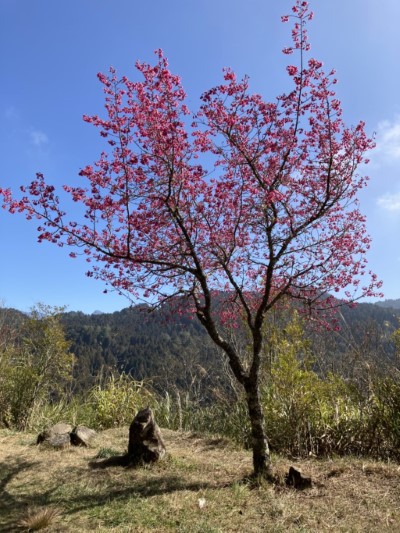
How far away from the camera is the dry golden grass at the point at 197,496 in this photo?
3.48 meters

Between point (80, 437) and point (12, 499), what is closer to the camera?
point (12, 499)

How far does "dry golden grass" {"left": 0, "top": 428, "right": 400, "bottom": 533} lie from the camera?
348cm

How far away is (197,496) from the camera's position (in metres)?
4.08

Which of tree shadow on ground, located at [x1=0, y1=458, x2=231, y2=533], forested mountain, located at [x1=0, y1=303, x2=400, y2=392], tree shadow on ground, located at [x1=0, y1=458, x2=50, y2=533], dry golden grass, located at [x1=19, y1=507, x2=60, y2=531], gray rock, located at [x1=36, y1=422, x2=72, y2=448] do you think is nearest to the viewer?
dry golden grass, located at [x1=19, y1=507, x2=60, y2=531]

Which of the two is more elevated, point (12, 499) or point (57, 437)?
point (57, 437)

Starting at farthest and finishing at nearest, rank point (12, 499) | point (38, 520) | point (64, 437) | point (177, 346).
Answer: point (177, 346)
point (64, 437)
point (12, 499)
point (38, 520)

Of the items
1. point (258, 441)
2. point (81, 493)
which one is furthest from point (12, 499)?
point (258, 441)

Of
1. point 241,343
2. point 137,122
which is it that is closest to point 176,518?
point 137,122

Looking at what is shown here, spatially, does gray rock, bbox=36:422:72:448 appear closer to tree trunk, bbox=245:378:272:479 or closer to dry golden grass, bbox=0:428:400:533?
dry golden grass, bbox=0:428:400:533

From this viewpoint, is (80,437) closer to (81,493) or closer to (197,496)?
(81,493)

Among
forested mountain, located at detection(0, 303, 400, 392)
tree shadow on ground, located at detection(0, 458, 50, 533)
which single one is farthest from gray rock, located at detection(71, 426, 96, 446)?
forested mountain, located at detection(0, 303, 400, 392)

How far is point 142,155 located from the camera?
429 centimetres

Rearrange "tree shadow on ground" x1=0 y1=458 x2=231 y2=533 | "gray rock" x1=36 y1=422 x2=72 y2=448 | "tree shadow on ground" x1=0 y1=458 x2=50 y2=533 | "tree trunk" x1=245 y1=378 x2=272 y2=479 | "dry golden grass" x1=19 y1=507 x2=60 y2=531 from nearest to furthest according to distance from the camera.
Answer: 1. "dry golden grass" x1=19 y1=507 x2=60 y2=531
2. "tree shadow on ground" x1=0 y1=458 x2=50 y2=533
3. "tree shadow on ground" x1=0 y1=458 x2=231 y2=533
4. "tree trunk" x1=245 y1=378 x2=272 y2=479
5. "gray rock" x1=36 y1=422 x2=72 y2=448

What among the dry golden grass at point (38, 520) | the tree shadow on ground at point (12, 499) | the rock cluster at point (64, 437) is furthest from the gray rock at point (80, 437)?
the dry golden grass at point (38, 520)
